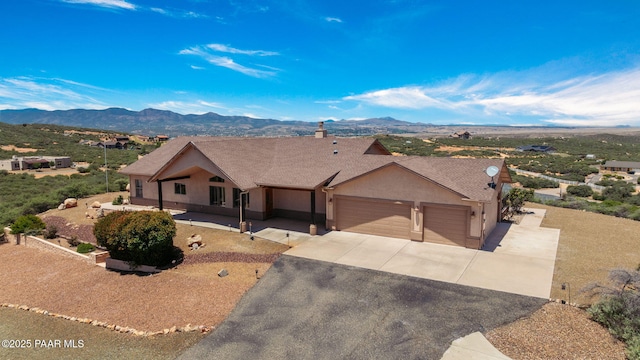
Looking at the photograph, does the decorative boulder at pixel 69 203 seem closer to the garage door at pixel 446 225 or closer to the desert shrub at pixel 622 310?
the garage door at pixel 446 225

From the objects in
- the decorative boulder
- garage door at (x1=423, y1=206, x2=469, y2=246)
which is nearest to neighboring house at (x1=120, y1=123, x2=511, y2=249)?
garage door at (x1=423, y1=206, x2=469, y2=246)

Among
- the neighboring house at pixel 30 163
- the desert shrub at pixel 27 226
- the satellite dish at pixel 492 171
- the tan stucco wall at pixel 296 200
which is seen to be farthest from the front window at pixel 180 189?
the neighboring house at pixel 30 163

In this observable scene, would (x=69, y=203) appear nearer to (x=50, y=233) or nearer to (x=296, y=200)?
(x=50, y=233)

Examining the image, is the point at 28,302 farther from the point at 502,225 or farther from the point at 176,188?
the point at 502,225

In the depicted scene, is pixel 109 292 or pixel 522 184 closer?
pixel 109 292

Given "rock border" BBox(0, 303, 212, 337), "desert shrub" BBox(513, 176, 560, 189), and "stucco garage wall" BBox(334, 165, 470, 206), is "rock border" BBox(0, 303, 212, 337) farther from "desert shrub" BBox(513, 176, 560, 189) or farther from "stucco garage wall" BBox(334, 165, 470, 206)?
"desert shrub" BBox(513, 176, 560, 189)

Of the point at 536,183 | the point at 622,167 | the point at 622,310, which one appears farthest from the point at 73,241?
the point at 622,167

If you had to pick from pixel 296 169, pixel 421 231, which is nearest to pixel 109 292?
pixel 296 169
